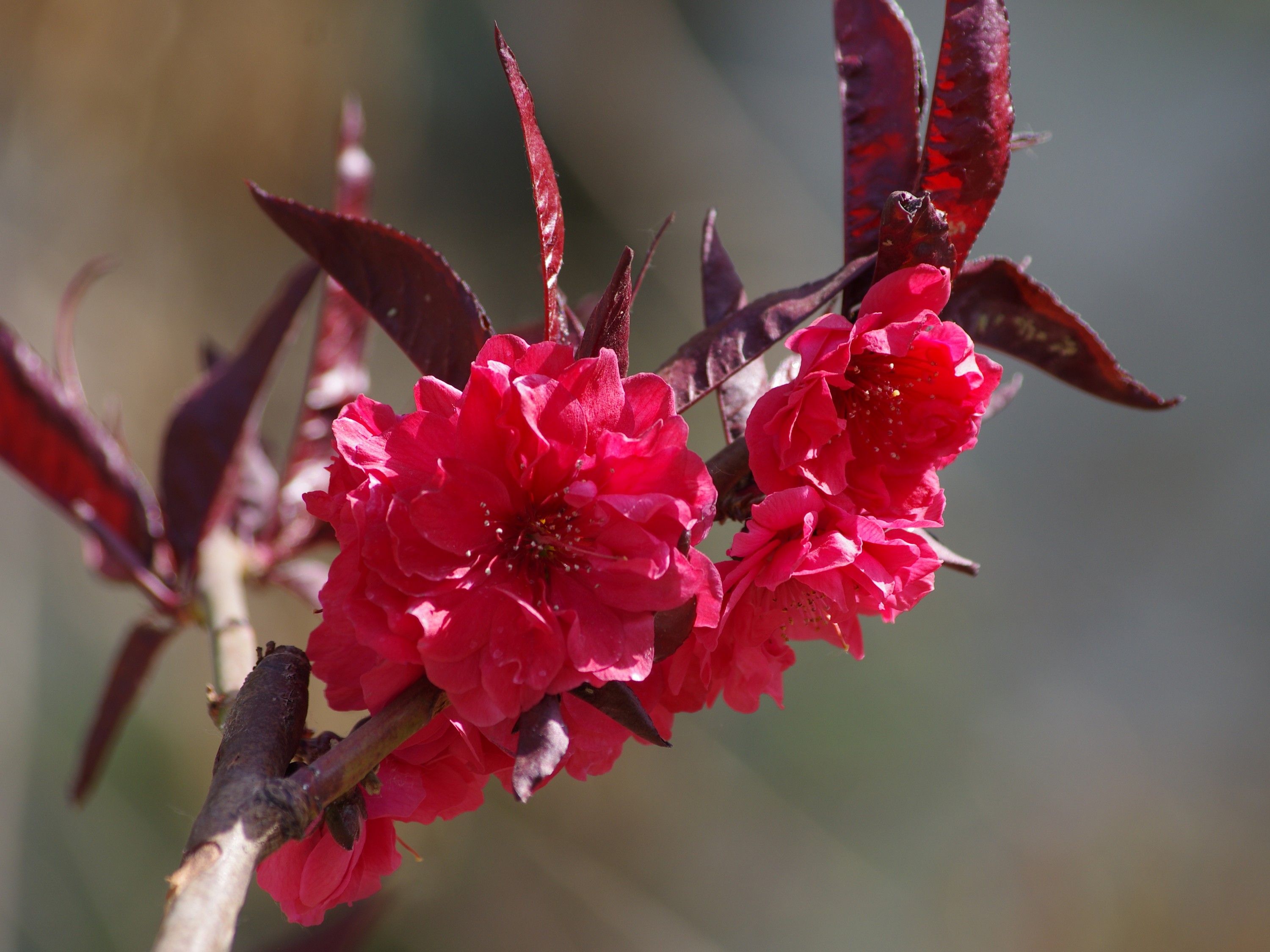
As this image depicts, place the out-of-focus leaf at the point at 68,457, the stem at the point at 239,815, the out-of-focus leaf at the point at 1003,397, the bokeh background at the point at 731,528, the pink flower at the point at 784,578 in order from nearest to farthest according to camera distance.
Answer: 1. the stem at the point at 239,815
2. the pink flower at the point at 784,578
3. the out-of-focus leaf at the point at 1003,397
4. the out-of-focus leaf at the point at 68,457
5. the bokeh background at the point at 731,528

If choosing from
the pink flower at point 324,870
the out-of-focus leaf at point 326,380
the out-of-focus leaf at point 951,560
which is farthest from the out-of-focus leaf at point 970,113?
the out-of-focus leaf at point 326,380

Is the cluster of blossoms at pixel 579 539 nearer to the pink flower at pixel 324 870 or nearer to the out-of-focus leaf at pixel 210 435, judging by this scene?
the pink flower at pixel 324 870

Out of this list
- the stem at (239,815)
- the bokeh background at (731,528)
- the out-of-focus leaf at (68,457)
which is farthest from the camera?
the bokeh background at (731,528)

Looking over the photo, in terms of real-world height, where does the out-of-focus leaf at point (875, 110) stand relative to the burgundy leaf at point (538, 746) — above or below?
above

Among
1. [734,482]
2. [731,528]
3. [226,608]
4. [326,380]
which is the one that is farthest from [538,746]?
[731,528]

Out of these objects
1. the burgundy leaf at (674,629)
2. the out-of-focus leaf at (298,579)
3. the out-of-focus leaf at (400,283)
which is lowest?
the out-of-focus leaf at (298,579)

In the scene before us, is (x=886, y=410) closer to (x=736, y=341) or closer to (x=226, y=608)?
(x=736, y=341)
